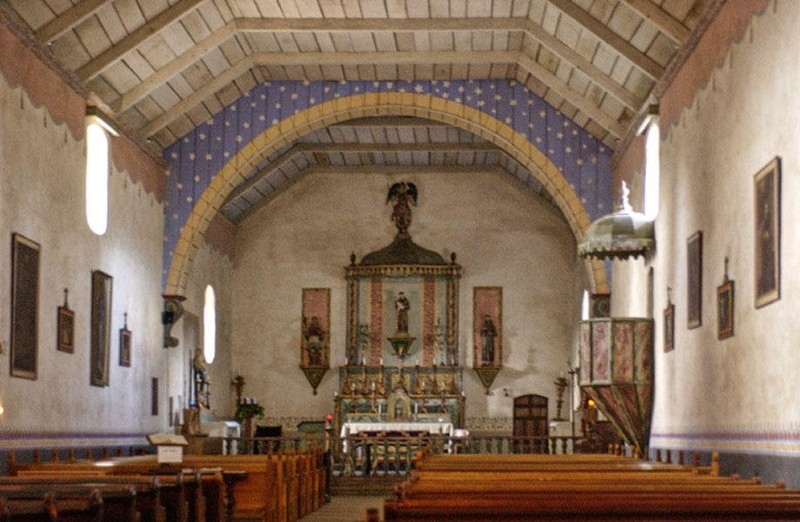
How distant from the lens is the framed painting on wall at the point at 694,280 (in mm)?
13258

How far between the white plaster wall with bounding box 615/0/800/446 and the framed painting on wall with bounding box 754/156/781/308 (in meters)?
0.12

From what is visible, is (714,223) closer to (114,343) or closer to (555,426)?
(114,343)

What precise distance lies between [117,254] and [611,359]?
6.61 meters

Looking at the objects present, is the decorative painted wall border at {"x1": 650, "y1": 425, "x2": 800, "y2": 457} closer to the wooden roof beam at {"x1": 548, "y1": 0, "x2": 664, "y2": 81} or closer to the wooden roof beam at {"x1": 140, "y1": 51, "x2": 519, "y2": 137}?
the wooden roof beam at {"x1": 548, "y1": 0, "x2": 664, "y2": 81}

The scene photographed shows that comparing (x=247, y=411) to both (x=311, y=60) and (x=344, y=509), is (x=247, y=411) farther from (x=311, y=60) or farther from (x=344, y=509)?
(x=311, y=60)

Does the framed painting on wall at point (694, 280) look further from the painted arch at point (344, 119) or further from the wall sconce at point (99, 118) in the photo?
the wall sconce at point (99, 118)

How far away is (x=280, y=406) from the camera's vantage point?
84.2ft

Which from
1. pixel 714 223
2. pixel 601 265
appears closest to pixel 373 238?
pixel 601 265

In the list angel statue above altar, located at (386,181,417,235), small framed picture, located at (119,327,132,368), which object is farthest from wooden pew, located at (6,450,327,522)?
angel statue above altar, located at (386,181,417,235)

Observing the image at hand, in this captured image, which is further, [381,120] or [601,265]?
[381,120]

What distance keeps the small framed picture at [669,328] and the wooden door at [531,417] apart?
31.7ft

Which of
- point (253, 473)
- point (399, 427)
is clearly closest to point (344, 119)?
point (399, 427)

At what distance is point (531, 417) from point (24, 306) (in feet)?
43.1

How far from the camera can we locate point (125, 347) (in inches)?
706
